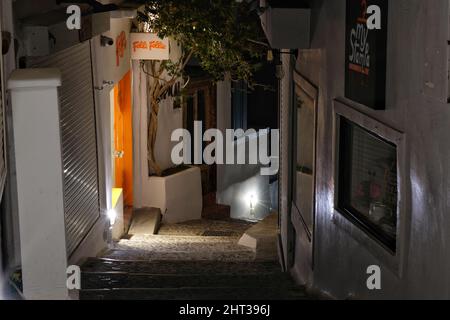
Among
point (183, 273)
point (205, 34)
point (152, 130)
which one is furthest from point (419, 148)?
point (152, 130)

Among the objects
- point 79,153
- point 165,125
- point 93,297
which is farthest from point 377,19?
point 165,125

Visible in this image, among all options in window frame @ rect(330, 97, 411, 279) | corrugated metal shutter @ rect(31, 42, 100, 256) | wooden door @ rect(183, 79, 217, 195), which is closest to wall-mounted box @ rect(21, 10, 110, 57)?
corrugated metal shutter @ rect(31, 42, 100, 256)

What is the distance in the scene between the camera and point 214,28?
14.1 metres

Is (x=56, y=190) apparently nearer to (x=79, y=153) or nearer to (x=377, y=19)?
(x=377, y=19)

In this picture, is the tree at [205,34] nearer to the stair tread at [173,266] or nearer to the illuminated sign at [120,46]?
the illuminated sign at [120,46]

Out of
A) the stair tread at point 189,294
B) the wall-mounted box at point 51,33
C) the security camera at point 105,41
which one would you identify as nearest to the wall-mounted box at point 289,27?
the wall-mounted box at point 51,33

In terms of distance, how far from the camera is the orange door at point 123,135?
15.8m

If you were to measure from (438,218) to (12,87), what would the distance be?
2510mm

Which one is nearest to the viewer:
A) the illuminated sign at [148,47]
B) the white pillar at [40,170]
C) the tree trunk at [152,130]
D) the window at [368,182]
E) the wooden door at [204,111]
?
the white pillar at [40,170]

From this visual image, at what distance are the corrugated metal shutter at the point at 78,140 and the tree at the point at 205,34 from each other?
3109mm

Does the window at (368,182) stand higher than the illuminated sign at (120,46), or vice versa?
the illuminated sign at (120,46)

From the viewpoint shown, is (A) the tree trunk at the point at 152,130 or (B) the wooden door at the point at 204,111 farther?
(B) the wooden door at the point at 204,111

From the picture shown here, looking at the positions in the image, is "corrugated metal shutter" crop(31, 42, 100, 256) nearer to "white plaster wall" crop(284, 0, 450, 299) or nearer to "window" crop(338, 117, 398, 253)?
"window" crop(338, 117, 398, 253)

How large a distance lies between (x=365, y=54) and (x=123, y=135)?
422 inches
